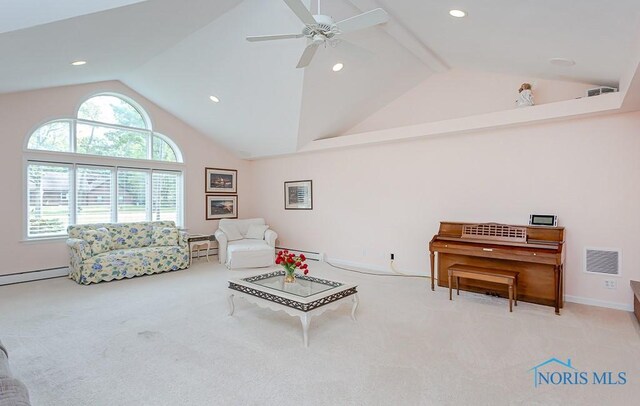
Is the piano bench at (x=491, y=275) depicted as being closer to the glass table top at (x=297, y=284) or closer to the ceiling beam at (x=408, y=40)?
the glass table top at (x=297, y=284)

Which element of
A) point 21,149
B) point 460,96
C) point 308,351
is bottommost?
point 308,351

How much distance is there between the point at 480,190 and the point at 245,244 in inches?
162

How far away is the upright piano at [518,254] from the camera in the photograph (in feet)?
12.2

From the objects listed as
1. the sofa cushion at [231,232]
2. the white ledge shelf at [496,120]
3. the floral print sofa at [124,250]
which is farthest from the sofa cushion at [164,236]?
the white ledge shelf at [496,120]

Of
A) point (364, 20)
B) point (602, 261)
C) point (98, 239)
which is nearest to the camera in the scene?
point (364, 20)

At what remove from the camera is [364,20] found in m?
2.65

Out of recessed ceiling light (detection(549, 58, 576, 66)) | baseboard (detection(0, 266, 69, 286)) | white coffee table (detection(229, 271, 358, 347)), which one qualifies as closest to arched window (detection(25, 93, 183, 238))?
baseboard (detection(0, 266, 69, 286))

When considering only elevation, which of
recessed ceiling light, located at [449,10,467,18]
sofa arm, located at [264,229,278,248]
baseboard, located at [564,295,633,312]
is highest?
recessed ceiling light, located at [449,10,467,18]

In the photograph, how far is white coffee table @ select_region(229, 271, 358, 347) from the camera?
2960 mm

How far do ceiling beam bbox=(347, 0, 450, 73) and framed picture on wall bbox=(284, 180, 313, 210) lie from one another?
10.5ft

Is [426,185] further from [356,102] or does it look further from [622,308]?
[622,308]

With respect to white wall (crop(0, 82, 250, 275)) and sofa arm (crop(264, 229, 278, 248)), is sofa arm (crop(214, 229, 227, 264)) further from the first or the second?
white wall (crop(0, 82, 250, 275))

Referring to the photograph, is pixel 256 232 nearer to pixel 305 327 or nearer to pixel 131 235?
pixel 131 235

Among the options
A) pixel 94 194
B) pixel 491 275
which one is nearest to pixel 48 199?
pixel 94 194
